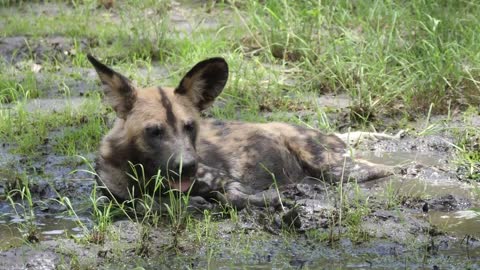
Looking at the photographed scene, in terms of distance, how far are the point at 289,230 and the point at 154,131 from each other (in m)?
1.03

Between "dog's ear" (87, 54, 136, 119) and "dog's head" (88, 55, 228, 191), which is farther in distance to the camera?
"dog's ear" (87, 54, 136, 119)

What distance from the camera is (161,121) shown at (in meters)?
5.70

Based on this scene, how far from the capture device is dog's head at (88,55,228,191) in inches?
220

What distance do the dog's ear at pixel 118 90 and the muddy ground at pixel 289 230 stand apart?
596 millimetres

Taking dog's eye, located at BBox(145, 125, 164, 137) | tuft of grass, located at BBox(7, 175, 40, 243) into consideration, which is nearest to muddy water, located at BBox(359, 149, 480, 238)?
dog's eye, located at BBox(145, 125, 164, 137)

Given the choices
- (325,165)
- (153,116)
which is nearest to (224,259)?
(153,116)

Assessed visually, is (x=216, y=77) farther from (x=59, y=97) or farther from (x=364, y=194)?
(x=59, y=97)

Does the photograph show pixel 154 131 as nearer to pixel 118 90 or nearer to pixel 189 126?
pixel 189 126

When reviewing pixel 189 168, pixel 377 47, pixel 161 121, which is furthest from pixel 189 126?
pixel 377 47

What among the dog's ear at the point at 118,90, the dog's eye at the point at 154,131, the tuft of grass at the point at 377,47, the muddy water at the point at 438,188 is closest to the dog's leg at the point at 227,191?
the dog's eye at the point at 154,131

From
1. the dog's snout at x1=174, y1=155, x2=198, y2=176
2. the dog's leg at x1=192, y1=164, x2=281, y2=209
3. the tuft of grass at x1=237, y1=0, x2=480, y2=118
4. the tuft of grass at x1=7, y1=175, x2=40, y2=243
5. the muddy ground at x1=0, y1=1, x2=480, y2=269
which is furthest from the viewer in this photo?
the tuft of grass at x1=237, y1=0, x2=480, y2=118

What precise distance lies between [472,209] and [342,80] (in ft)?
8.65

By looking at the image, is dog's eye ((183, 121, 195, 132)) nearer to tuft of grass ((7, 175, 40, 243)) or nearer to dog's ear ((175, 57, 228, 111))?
dog's ear ((175, 57, 228, 111))

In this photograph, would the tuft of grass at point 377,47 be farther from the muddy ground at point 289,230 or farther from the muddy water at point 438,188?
the muddy ground at point 289,230
